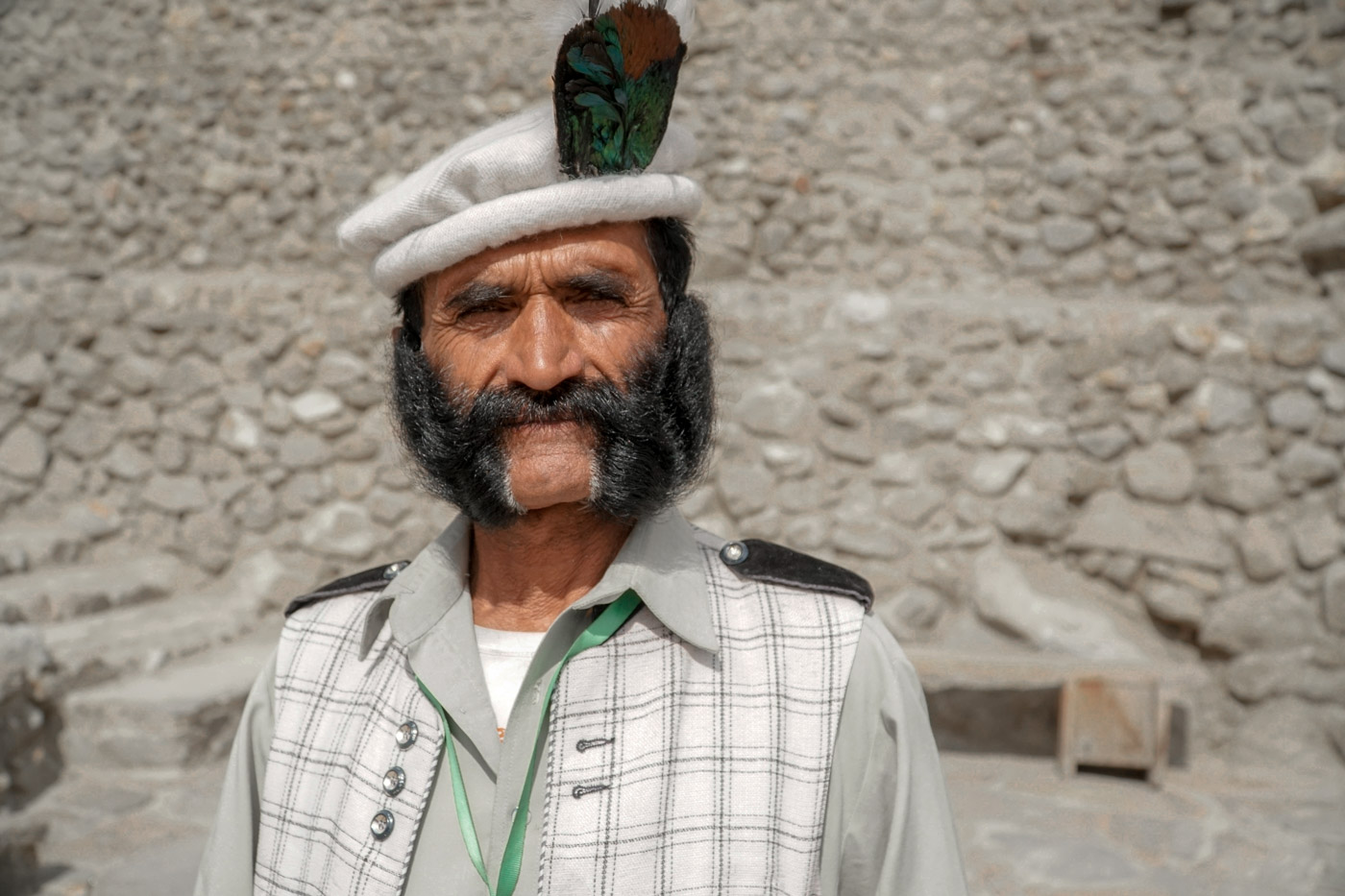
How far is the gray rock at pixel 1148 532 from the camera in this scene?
4.22 m

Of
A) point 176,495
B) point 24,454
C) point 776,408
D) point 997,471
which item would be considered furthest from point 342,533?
point 997,471

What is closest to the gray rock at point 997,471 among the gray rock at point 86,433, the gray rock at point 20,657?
the gray rock at point 20,657

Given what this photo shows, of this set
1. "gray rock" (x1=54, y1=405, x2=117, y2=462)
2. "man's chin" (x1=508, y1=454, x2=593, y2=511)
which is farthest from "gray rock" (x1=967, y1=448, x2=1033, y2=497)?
"gray rock" (x1=54, y1=405, x2=117, y2=462)

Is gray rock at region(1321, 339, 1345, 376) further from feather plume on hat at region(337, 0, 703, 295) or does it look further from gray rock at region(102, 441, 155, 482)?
gray rock at region(102, 441, 155, 482)

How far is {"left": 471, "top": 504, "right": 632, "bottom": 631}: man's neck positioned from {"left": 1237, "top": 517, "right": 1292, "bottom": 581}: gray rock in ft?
12.5

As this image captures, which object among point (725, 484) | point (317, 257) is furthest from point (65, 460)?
point (725, 484)

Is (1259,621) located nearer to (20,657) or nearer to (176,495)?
(20,657)

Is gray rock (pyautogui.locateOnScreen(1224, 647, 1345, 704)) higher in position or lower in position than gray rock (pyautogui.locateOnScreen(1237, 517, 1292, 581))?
lower

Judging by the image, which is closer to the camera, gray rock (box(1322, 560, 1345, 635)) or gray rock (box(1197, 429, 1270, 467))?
gray rock (box(1322, 560, 1345, 635))

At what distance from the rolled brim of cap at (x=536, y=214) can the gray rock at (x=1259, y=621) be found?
385 centimetres

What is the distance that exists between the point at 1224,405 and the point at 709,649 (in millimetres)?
3897

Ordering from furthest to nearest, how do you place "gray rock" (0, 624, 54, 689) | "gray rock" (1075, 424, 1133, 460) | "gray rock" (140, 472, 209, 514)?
"gray rock" (140, 472, 209, 514)
"gray rock" (1075, 424, 1133, 460)
"gray rock" (0, 624, 54, 689)

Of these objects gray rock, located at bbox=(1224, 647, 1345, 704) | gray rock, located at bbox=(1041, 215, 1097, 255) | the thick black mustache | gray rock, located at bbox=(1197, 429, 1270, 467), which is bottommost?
gray rock, located at bbox=(1224, 647, 1345, 704)

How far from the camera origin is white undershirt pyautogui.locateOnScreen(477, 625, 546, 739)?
3.86ft
